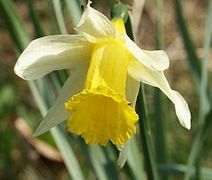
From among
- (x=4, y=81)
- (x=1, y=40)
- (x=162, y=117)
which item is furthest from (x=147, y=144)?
(x=1, y=40)

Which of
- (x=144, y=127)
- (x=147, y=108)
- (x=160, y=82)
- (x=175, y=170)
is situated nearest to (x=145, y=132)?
(x=144, y=127)

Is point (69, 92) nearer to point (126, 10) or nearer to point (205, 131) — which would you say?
point (126, 10)

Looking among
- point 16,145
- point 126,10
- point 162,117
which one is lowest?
point 16,145

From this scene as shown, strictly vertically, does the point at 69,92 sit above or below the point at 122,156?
above

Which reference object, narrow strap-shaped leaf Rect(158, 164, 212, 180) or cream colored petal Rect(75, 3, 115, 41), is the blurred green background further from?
cream colored petal Rect(75, 3, 115, 41)

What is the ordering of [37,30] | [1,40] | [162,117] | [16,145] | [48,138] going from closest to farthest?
[37,30], [162,117], [48,138], [16,145], [1,40]

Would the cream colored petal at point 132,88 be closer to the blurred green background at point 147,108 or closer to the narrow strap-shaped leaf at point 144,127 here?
the narrow strap-shaped leaf at point 144,127

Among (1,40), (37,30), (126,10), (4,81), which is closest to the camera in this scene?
(126,10)
